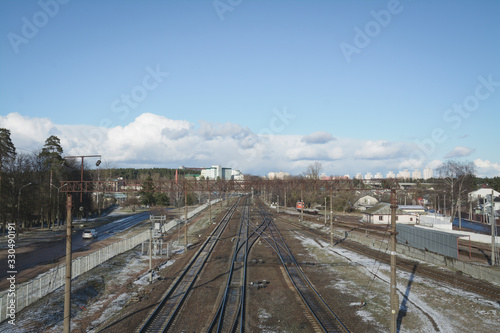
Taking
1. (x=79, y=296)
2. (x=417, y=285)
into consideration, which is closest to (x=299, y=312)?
(x=417, y=285)

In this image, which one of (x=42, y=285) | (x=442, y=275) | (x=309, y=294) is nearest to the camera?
(x=42, y=285)

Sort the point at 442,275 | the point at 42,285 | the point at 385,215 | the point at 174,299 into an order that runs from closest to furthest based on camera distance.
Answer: the point at 42,285, the point at 174,299, the point at 442,275, the point at 385,215

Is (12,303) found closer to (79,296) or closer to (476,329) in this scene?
(79,296)

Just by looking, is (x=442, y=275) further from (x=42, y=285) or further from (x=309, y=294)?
(x=42, y=285)

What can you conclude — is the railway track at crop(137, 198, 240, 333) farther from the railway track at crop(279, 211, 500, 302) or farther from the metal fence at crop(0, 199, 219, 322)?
the railway track at crop(279, 211, 500, 302)

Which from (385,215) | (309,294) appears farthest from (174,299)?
(385,215)

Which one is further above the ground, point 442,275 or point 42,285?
point 42,285

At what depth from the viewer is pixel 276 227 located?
199 feet

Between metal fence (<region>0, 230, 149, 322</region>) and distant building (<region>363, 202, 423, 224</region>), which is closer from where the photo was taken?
metal fence (<region>0, 230, 149, 322</region>)

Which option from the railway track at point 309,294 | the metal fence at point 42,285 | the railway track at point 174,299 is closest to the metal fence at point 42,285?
the metal fence at point 42,285

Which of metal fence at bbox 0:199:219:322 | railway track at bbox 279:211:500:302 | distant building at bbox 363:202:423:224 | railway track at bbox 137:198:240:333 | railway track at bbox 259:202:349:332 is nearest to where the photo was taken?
metal fence at bbox 0:199:219:322

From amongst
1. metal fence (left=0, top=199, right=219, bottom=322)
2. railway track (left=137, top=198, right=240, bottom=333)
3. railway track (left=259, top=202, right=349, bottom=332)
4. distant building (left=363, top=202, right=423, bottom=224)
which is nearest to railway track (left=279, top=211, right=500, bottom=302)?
railway track (left=259, top=202, right=349, bottom=332)

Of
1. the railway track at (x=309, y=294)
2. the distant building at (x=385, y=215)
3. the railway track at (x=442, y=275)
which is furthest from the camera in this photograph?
the distant building at (x=385, y=215)

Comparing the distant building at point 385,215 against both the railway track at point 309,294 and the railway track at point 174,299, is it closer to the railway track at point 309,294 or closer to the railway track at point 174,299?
the railway track at point 309,294
